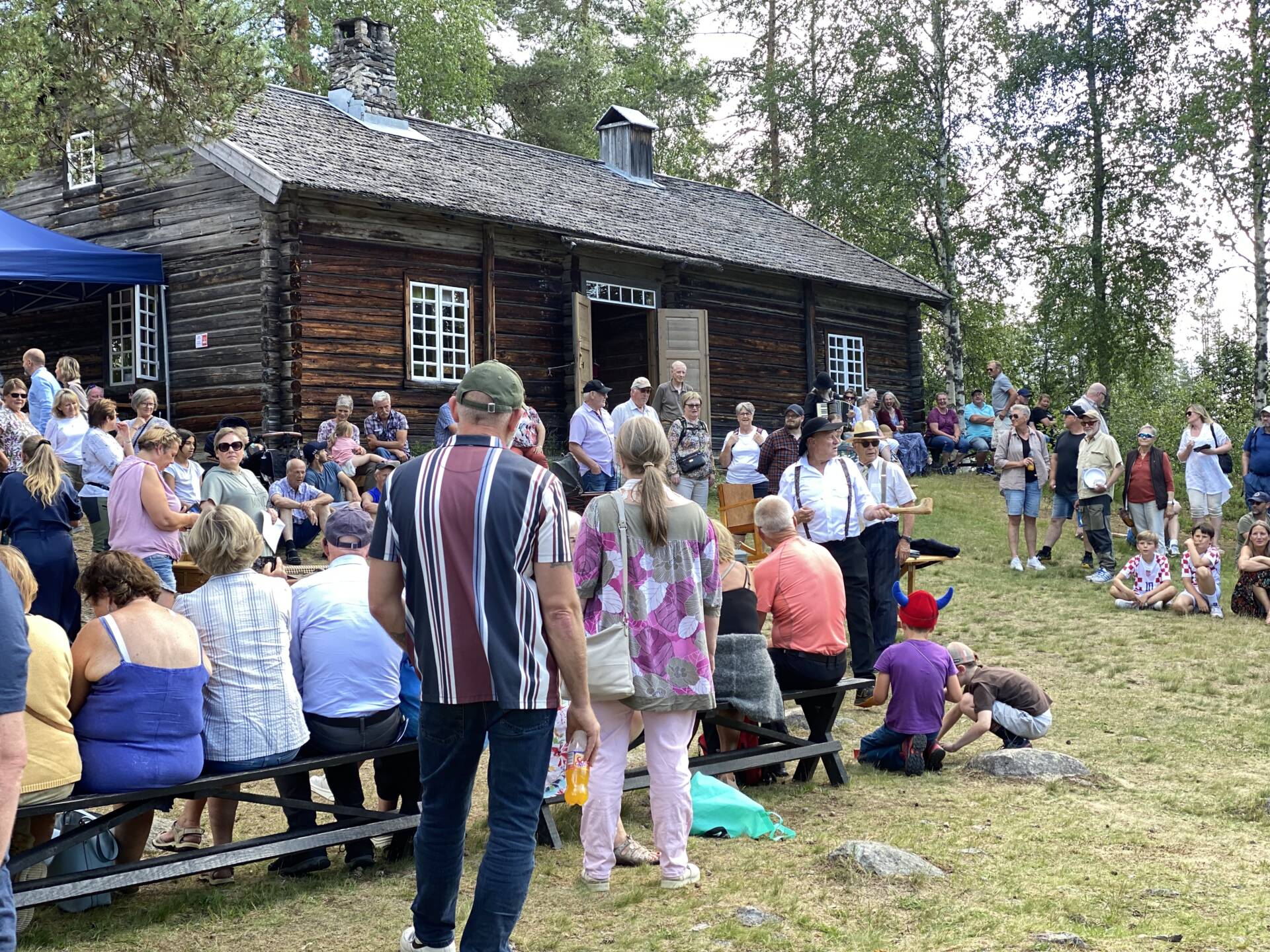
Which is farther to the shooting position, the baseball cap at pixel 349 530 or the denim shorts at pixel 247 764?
the baseball cap at pixel 349 530

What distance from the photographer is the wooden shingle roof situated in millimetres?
15883

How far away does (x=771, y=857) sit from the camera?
5176mm

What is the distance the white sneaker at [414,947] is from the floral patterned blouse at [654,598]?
1.29 meters

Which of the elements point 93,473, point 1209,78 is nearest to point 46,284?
point 93,473

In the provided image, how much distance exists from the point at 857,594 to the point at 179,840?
179 inches

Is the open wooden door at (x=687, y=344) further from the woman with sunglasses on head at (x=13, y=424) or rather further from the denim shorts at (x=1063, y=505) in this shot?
the woman with sunglasses on head at (x=13, y=424)

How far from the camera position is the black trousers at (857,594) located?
8.29 meters

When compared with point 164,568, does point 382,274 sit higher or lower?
higher

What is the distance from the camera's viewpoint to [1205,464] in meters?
14.0

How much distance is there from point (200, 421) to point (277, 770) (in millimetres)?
12435

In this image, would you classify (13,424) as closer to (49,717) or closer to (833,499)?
(833,499)

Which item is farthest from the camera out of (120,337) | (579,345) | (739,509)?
(579,345)

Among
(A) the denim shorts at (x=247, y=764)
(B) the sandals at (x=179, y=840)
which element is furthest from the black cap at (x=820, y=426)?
(B) the sandals at (x=179, y=840)

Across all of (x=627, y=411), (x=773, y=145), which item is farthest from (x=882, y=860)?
(x=773, y=145)
